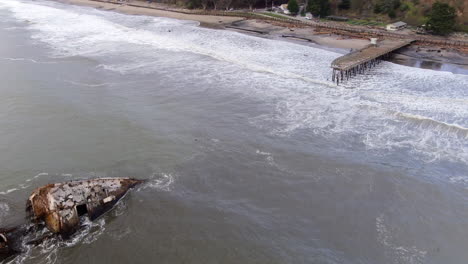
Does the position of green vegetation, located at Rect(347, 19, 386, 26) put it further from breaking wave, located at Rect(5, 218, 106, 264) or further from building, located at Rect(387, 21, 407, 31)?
breaking wave, located at Rect(5, 218, 106, 264)

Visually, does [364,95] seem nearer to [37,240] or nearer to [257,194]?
[257,194]

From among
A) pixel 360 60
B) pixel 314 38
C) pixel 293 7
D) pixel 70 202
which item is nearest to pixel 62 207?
pixel 70 202

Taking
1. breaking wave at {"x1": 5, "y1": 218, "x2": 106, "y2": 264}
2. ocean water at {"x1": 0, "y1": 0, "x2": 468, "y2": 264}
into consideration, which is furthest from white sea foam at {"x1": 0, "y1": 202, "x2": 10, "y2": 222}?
breaking wave at {"x1": 5, "y1": 218, "x2": 106, "y2": 264}

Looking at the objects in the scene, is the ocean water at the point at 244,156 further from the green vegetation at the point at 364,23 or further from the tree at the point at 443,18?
the green vegetation at the point at 364,23

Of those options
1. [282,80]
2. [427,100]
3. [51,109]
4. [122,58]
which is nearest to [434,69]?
[427,100]

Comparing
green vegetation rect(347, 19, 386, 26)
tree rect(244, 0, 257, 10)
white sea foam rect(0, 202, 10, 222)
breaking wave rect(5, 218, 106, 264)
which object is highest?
tree rect(244, 0, 257, 10)

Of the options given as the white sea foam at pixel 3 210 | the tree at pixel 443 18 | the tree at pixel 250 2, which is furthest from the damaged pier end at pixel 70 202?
the tree at pixel 250 2
